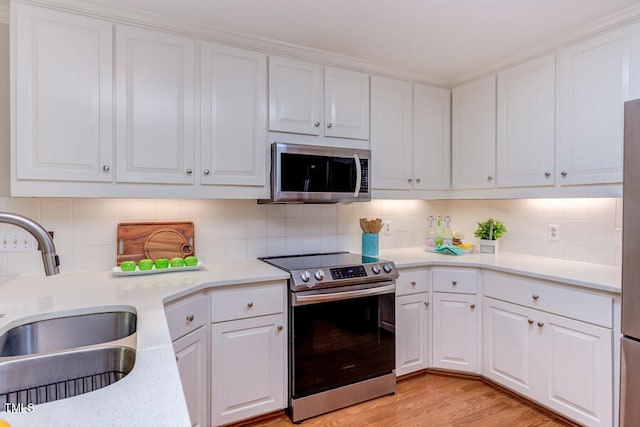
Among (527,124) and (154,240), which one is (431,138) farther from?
(154,240)

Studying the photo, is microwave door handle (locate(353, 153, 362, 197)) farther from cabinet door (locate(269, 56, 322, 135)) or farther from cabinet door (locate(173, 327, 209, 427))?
cabinet door (locate(173, 327, 209, 427))

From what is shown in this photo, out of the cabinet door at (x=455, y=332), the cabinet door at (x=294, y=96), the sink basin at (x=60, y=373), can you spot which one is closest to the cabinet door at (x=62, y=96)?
the cabinet door at (x=294, y=96)

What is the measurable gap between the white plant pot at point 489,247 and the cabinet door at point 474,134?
0.44 metres

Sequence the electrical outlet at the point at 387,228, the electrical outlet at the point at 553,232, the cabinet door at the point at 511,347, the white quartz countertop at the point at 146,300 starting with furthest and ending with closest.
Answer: the electrical outlet at the point at 387,228 < the electrical outlet at the point at 553,232 < the cabinet door at the point at 511,347 < the white quartz countertop at the point at 146,300

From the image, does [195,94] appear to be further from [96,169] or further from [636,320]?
[636,320]

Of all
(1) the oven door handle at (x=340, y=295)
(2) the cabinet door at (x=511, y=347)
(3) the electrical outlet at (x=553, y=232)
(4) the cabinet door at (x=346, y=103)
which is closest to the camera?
(1) the oven door handle at (x=340, y=295)

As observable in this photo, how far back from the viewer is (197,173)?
213 centimetres

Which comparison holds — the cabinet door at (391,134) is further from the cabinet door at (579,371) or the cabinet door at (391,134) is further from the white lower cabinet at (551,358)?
the cabinet door at (579,371)

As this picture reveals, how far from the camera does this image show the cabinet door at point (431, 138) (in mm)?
2871

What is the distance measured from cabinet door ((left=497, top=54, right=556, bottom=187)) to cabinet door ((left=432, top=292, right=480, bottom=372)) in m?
0.88

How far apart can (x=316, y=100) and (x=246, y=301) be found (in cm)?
133

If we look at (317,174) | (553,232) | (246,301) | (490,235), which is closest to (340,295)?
(246,301)

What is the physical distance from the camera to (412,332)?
102 inches

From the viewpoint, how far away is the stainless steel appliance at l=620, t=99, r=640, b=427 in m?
1.53
